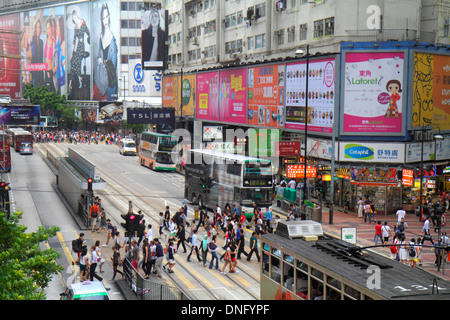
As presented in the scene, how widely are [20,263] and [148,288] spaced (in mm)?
7593

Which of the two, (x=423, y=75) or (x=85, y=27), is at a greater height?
(x=85, y=27)

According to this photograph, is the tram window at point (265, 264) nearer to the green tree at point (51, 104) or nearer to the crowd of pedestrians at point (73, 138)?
the crowd of pedestrians at point (73, 138)

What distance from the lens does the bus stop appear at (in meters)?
33.6

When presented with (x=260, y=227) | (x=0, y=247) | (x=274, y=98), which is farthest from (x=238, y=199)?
(x=0, y=247)

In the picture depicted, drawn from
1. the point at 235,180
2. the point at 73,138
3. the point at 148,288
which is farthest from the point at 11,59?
the point at 148,288

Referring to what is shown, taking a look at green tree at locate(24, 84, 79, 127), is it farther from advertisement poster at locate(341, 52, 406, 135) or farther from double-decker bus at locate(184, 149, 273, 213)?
advertisement poster at locate(341, 52, 406, 135)

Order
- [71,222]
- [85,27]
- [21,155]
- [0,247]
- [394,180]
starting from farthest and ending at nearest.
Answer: [85,27]
[21,155]
[394,180]
[71,222]
[0,247]

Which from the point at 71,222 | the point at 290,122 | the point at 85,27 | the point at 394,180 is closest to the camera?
the point at 71,222

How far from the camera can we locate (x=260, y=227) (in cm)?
2791

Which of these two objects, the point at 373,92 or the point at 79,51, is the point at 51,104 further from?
the point at 373,92

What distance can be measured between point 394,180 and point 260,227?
15.6m

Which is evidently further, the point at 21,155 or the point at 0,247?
the point at 21,155

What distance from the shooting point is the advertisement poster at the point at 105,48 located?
120 m

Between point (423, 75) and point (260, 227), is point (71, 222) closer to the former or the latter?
point (260, 227)
